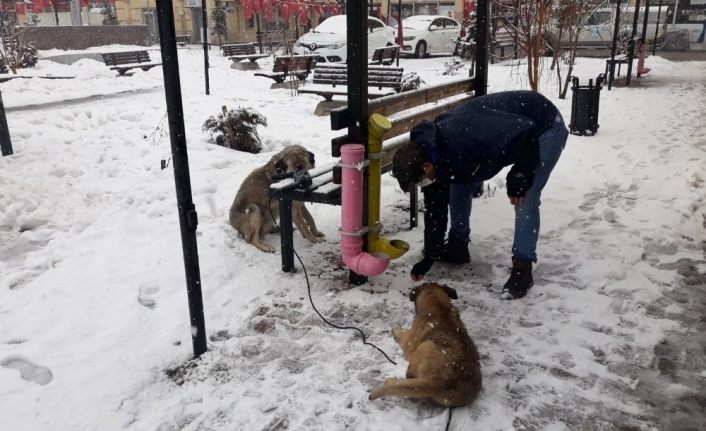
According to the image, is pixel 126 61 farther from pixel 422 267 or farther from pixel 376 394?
pixel 376 394

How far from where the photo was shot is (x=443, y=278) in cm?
453

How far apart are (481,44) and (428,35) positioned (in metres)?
20.7

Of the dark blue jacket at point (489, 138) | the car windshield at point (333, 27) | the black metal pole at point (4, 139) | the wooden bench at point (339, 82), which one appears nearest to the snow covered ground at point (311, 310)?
the black metal pole at point (4, 139)

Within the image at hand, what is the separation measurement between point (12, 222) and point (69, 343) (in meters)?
2.92

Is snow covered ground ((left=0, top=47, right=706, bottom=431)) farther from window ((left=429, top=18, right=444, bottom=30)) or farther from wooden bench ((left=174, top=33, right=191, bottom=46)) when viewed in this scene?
wooden bench ((left=174, top=33, right=191, bottom=46))

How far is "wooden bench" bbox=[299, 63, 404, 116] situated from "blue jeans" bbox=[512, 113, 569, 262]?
7.73 m

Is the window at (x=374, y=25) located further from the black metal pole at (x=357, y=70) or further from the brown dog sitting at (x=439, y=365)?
the brown dog sitting at (x=439, y=365)

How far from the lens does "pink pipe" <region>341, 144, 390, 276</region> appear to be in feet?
13.0

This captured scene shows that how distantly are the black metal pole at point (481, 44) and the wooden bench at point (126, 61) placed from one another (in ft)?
47.8

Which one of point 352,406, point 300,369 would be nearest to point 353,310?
point 300,369

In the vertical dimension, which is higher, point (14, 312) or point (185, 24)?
point (185, 24)

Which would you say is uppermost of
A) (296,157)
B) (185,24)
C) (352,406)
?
(185,24)

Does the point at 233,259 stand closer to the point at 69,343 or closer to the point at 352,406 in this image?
the point at 69,343

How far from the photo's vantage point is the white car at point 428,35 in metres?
25.7
